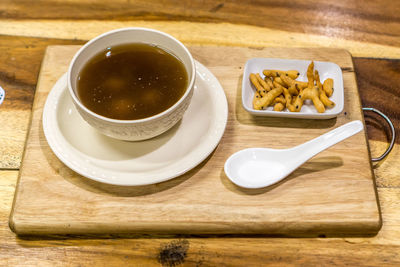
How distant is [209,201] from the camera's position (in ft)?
2.26

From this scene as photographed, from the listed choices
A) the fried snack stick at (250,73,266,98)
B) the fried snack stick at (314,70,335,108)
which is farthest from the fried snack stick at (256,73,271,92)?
the fried snack stick at (314,70,335,108)

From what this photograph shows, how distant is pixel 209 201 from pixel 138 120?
0.64 feet

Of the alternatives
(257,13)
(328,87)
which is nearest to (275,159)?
(328,87)

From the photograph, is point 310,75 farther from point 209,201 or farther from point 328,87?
point 209,201

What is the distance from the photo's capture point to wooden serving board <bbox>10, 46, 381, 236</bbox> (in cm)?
67

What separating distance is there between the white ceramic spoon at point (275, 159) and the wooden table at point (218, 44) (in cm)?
11

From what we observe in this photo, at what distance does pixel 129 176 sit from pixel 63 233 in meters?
0.16

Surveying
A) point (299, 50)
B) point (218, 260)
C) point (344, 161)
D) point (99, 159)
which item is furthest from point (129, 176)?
point (299, 50)

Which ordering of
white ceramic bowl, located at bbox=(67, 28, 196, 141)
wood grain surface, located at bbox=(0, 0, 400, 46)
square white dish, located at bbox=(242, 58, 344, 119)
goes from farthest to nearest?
1. wood grain surface, located at bbox=(0, 0, 400, 46)
2. square white dish, located at bbox=(242, 58, 344, 119)
3. white ceramic bowl, located at bbox=(67, 28, 196, 141)

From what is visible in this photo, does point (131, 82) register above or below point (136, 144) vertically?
above

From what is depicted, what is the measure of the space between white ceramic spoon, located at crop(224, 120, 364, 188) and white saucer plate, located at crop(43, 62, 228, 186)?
0.06m

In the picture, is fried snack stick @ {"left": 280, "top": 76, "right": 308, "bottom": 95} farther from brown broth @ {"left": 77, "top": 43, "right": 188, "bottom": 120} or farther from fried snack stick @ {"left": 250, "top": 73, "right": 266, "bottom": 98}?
brown broth @ {"left": 77, "top": 43, "right": 188, "bottom": 120}

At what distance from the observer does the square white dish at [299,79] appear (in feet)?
2.56

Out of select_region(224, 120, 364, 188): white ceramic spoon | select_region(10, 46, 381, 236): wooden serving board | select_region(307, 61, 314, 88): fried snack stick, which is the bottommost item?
select_region(10, 46, 381, 236): wooden serving board
